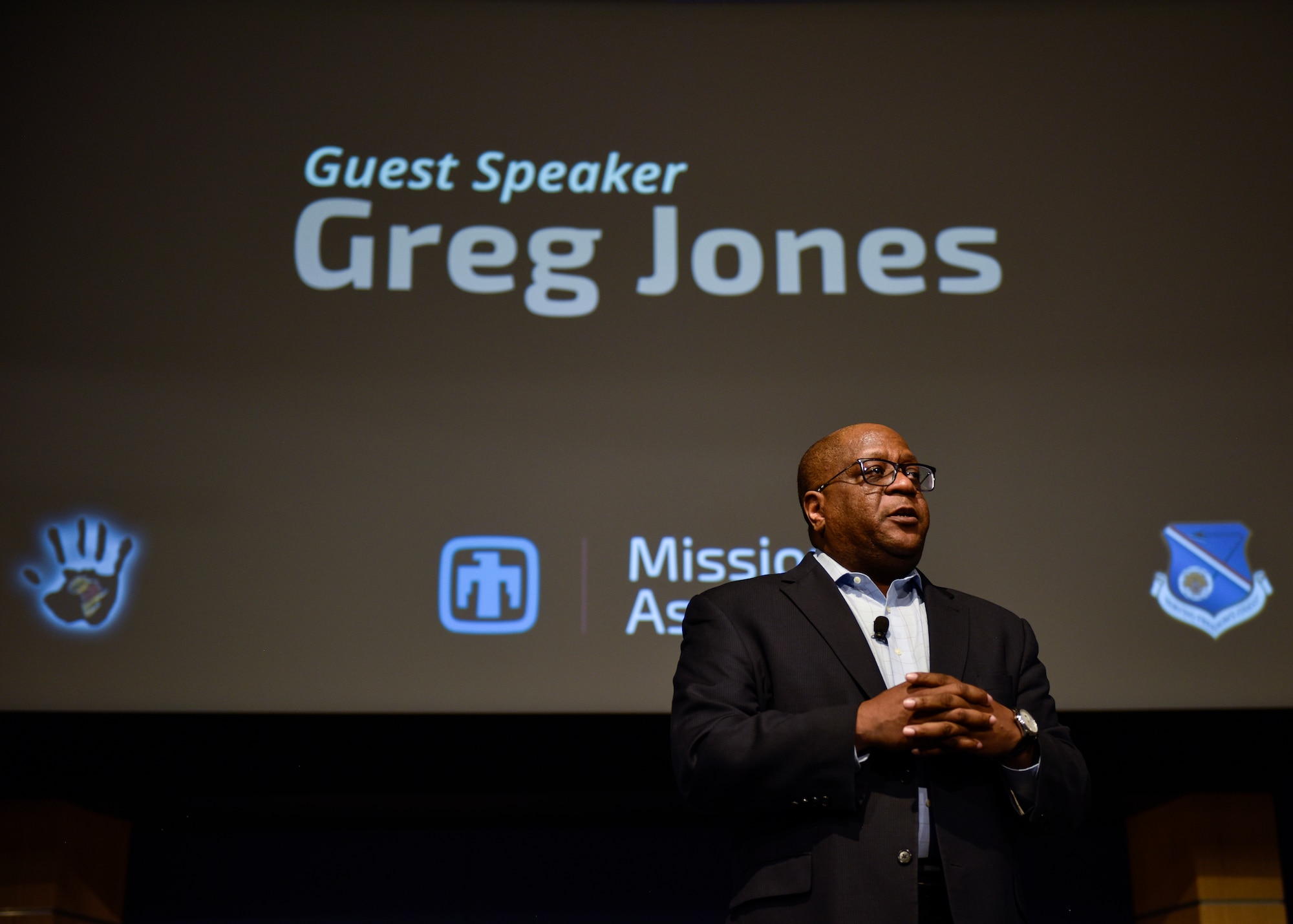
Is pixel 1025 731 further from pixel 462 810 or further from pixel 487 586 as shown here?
pixel 462 810

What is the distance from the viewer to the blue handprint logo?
10.5ft

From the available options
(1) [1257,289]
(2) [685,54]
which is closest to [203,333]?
(2) [685,54]

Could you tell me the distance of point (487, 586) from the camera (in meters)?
3.24

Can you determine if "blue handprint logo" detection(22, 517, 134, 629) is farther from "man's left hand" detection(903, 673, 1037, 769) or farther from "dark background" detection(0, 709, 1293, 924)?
"man's left hand" detection(903, 673, 1037, 769)

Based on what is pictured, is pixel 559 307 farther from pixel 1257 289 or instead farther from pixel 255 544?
pixel 1257 289

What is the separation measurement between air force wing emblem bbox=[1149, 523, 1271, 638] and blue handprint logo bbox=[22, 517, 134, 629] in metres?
2.62

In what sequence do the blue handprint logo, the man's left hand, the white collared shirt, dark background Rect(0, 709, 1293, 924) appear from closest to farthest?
the man's left hand → the white collared shirt → the blue handprint logo → dark background Rect(0, 709, 1293, 924)

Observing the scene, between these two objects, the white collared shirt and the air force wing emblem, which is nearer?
the white collared shirt

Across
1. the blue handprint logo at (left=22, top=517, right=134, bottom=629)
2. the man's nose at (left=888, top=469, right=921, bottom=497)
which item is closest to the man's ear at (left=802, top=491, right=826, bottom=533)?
the man's nose at (left=888, top=469, right=921, bottom=497)

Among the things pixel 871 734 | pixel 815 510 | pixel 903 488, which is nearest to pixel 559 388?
pixel 815 510

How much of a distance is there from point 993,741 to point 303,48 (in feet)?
9.47

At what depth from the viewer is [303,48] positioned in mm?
3600

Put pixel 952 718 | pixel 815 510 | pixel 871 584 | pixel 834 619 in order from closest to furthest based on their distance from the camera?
1. pixel 952 718
2. pixel 834 619
3. pixel 871 584
4. pixel 815 510

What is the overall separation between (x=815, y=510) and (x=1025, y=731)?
499 mm
